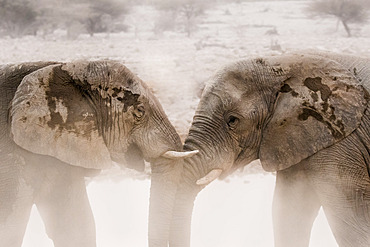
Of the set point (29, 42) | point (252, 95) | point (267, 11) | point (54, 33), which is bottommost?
point (252, 95)

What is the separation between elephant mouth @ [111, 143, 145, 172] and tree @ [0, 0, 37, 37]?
54.0 ft

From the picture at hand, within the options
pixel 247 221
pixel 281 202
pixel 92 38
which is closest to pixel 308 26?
pixel 92 38

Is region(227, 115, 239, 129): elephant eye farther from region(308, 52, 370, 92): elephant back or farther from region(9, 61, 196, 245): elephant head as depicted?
region(308, 52, 370, 92): elephant back

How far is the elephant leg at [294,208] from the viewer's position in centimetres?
270

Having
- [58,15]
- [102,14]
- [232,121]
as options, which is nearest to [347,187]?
[232,121]

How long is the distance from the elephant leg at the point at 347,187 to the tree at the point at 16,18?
55.3 feet

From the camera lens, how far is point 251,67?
267 centimetres

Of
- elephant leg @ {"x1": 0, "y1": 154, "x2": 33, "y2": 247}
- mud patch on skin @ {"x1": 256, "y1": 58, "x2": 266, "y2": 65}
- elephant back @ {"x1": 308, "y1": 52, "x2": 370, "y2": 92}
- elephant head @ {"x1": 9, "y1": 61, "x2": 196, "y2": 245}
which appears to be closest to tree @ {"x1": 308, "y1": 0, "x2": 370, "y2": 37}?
elephant back @ {"x1": 308, "y1": 52, "x2": 370, "y2": 92}

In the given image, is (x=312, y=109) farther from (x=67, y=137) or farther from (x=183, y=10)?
(x=183, y=10)

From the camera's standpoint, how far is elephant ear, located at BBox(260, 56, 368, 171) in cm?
254

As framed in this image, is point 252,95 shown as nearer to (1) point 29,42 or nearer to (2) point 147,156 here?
(2) point 147,156

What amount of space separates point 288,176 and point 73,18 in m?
17.2

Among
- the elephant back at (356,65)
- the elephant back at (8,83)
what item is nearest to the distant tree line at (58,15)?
the elephant back at (8,83)

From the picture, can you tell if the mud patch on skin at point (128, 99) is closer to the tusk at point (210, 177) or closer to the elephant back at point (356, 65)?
the tusk at point (210, 177)
